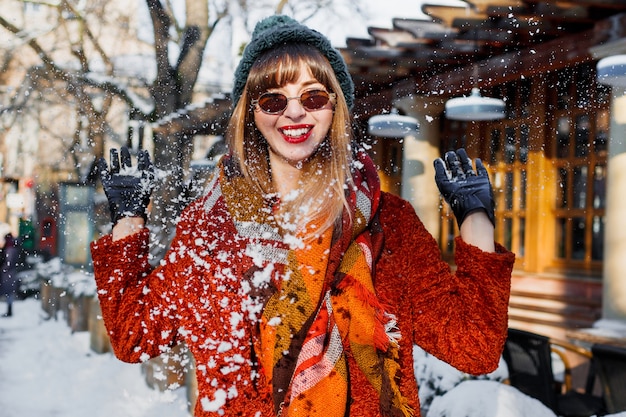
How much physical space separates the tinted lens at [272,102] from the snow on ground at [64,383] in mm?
1801

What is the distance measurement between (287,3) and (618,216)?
248cm

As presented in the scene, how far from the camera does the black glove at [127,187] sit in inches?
38.9

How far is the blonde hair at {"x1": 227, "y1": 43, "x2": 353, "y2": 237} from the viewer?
990 millimetres

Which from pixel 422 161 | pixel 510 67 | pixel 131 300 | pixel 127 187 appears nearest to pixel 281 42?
pixel 127 187

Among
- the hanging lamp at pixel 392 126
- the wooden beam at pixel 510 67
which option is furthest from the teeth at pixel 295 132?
the wooden beam at pixel 510 67

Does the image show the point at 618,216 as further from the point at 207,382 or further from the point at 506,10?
the point at 207,382

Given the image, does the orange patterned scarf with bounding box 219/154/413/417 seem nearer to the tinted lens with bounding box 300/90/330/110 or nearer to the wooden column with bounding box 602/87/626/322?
the tinted lens with bounding box 300/90/330/110

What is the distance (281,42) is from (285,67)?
2.2 inches

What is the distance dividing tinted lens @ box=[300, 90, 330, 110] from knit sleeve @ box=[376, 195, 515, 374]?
26 centimetres

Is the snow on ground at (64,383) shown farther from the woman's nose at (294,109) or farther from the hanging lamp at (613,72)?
the hanging lamp at (613,72)

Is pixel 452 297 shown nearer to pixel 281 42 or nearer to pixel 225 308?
pixel 225 308

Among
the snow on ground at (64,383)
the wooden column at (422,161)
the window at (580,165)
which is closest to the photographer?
the wooden column at (422,161)

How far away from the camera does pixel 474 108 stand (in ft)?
6.68

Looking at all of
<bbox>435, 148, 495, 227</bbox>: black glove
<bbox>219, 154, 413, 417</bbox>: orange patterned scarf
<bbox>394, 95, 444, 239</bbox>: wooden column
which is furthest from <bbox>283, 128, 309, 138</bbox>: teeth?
<bbox>394, 95, 444, 239</bbox>: wooden column
